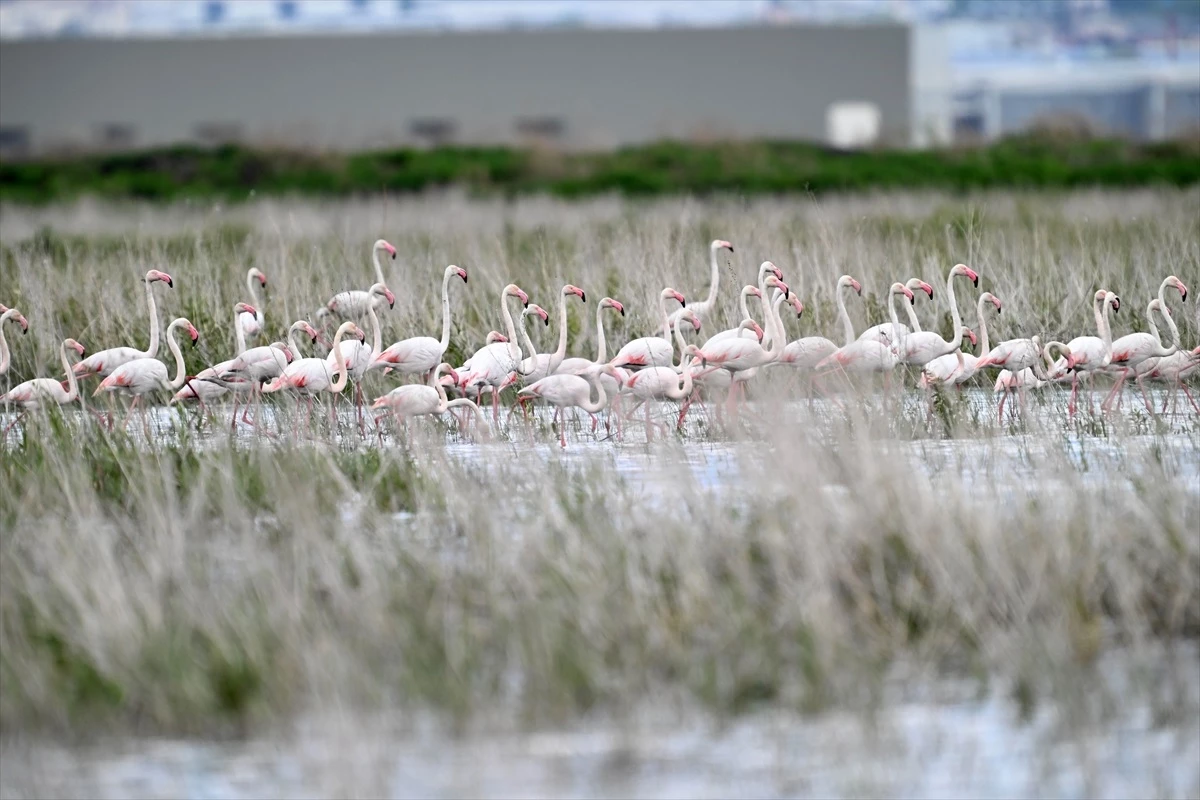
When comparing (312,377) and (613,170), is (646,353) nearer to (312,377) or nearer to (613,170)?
(312,377)

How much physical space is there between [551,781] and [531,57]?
36839mm

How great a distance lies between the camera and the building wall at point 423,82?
38.5 metres

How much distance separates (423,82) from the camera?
38.8m

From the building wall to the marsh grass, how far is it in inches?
1276

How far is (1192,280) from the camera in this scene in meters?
9.80

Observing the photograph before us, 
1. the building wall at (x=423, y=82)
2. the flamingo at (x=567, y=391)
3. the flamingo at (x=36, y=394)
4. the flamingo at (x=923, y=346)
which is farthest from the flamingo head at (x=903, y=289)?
the building wall at (x=423, y=82)

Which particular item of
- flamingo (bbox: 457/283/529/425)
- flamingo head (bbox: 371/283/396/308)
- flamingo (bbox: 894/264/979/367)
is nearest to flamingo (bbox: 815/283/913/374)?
flamingo (bbox: 894/264/979/367)

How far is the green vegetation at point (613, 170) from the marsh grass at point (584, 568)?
1603cm

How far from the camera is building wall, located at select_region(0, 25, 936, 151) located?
3847cm

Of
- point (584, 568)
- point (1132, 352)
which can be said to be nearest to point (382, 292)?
point (1132, 352)

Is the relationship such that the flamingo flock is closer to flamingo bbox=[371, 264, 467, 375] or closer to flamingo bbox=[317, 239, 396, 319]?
flamingo bbox=[371, 264, 467, 375]

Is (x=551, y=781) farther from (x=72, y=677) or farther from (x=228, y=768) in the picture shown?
(x=72, y=677)

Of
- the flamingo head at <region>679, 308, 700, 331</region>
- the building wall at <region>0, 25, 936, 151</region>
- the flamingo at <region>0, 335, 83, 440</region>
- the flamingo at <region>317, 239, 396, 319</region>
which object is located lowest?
the flamingo at <region>0, 335, 83, 440</region>

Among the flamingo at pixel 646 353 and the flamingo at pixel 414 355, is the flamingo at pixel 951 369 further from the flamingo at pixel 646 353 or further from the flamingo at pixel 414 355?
the flamingo at pixel 414 355
